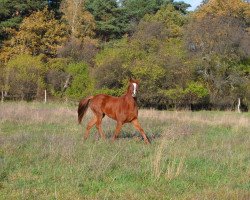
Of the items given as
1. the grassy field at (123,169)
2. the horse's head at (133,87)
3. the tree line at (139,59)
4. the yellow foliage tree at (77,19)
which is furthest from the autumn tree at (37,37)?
the grassy field at (123,169)

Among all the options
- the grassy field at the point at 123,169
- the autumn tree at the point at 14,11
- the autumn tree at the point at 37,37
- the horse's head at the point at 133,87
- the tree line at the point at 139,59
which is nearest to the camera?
the grassy field at the point at 123,169

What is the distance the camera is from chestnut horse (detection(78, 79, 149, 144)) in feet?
36.8

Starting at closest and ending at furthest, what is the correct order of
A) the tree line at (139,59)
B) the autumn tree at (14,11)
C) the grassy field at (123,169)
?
the grassy field at (123,169) → the tree line at (139,59) → the autumn tree at (14,11)

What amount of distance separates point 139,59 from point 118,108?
23135 millimetres

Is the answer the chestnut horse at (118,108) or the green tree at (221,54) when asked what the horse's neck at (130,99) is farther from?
the green tree at (221,54)

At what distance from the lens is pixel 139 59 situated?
34438mm

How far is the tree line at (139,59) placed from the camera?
111 ft

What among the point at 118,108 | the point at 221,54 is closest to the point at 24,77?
the point at 221,54

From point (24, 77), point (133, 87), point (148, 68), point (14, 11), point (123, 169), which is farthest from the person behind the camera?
point (14, 11)

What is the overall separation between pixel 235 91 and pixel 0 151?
1202 inches

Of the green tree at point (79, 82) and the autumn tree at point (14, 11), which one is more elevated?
the autumn tree at point (14, 11)

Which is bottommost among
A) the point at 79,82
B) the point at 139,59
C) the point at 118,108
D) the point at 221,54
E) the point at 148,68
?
the point at 118,108

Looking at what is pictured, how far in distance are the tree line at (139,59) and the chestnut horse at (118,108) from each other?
2013 centimetres

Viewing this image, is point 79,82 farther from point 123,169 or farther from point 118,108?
Answer: point 123,169
